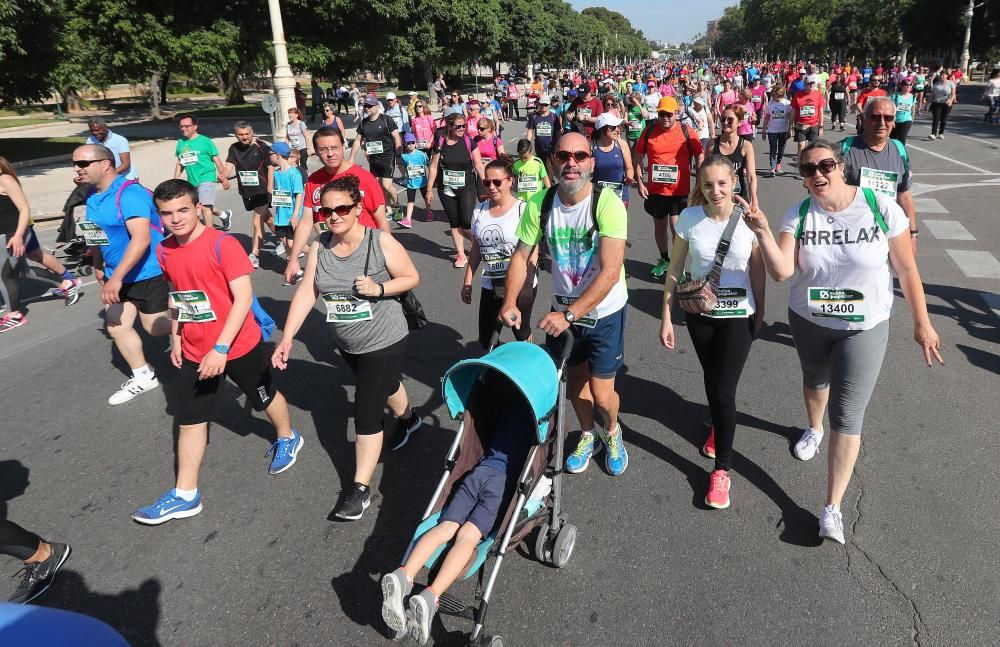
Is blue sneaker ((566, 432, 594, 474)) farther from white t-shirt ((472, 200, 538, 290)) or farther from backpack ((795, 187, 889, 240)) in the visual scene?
backpack ((795, 187, 889, 240))

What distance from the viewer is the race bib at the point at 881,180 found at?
5105mm

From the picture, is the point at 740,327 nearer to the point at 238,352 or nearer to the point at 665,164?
the point at 238,352

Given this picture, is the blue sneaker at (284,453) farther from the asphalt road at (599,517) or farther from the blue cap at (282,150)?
the blue cap at (282,150)

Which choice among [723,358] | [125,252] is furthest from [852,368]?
[125,252]

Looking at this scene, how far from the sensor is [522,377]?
2.91 m

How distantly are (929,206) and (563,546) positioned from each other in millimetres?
11020

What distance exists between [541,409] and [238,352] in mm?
2038

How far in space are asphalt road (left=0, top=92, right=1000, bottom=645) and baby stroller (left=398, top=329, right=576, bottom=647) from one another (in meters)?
0.27

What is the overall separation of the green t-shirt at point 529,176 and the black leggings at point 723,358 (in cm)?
392

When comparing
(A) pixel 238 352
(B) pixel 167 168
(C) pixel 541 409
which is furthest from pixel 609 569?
(B) pixel 167 168

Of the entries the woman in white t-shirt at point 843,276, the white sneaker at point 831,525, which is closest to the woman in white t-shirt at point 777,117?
the woman in white t-shirt at point 843,276

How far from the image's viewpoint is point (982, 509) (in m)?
3.59

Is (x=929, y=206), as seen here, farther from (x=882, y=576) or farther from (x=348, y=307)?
(x=348, y=307)

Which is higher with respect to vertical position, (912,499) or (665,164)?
(665,164)
